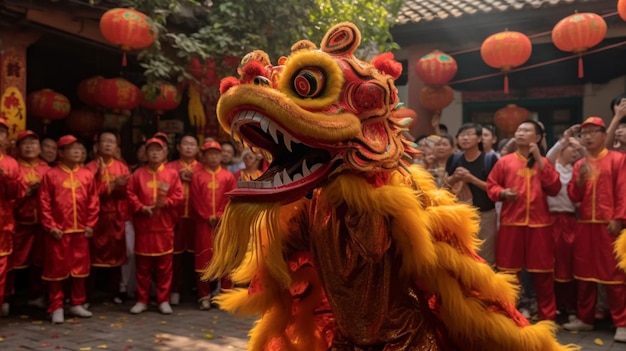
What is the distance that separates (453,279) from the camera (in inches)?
94.5

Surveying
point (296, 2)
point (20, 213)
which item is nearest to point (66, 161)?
point (20, 213)

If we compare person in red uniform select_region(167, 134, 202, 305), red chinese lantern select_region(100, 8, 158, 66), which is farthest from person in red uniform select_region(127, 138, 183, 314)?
red chinese lantern select_region(100, 8, 158, 66)

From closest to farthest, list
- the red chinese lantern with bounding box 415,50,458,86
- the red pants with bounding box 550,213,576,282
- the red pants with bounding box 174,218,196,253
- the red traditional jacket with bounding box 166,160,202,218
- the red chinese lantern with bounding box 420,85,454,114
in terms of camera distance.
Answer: the red pants with bounding box 550,213,576,282, the red traditional jacket with bounding box 166,160,202,218, the red pants with bounding box 174,218,196,253, the red chinese lantern with bounding box 415,50,458,86, the red chinese lantern with bounding box 420,85,454,114

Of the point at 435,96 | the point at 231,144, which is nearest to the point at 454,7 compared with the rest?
the point at 435,96

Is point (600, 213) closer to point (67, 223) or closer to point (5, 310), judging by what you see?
point (67, 223)

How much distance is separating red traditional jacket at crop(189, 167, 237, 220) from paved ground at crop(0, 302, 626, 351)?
1.13m

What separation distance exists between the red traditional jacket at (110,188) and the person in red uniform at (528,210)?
4106 mm

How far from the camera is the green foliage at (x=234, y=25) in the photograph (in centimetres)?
756

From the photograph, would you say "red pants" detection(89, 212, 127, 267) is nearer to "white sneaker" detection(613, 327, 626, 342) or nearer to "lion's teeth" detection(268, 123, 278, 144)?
"white sneaker" detection(613, 327, 626, 342)

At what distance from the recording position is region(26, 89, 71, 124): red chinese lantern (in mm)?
8156

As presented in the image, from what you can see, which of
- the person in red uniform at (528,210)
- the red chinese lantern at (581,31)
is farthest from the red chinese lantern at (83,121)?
the red chinese lantern at (581,31)

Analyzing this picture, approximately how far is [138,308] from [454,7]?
24.5 feet

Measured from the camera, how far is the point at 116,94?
827 cm

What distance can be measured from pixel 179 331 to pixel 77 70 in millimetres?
5919
